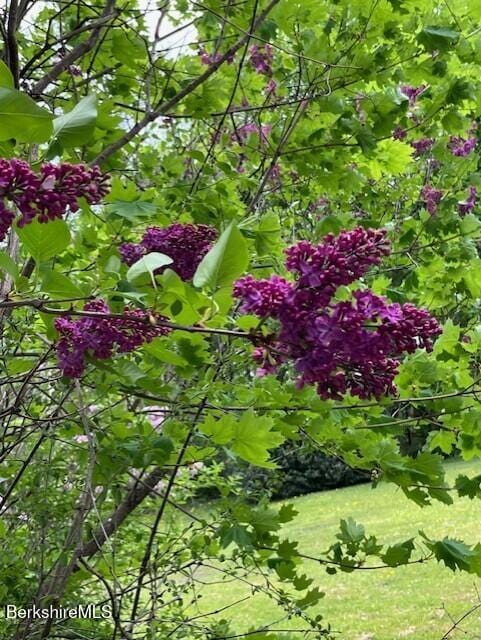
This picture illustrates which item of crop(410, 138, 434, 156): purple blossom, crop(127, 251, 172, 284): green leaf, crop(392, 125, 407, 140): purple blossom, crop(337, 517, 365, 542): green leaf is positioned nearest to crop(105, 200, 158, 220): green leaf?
crop(127, 251, 172, 284): green leaf

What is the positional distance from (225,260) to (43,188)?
0.22m

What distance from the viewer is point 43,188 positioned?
2.58 ft

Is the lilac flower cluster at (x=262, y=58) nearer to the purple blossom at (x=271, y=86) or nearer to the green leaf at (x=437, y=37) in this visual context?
the purple blossom at (x=271, y=86)

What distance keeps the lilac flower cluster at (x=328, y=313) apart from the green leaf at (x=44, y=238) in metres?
0.25

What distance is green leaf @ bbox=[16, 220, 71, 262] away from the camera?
39.2 inches

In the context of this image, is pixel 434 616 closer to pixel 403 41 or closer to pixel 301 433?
pixel 301 433

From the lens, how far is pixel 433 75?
238 centimetres

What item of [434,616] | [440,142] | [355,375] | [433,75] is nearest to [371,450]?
[355,375]

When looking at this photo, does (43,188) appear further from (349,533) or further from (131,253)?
(349,533)

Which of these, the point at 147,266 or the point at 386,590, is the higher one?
the point at 147,266

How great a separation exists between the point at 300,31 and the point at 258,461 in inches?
61.8

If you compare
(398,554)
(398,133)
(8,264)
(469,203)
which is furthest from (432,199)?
(8,264)

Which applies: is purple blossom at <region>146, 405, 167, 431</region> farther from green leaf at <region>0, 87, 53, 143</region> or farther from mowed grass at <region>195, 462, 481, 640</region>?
mowed grass at <region>195, 462, 481, 640</region>

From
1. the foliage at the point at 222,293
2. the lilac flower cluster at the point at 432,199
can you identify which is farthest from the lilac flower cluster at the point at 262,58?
the lilac flower cluster at the point at 432,199
